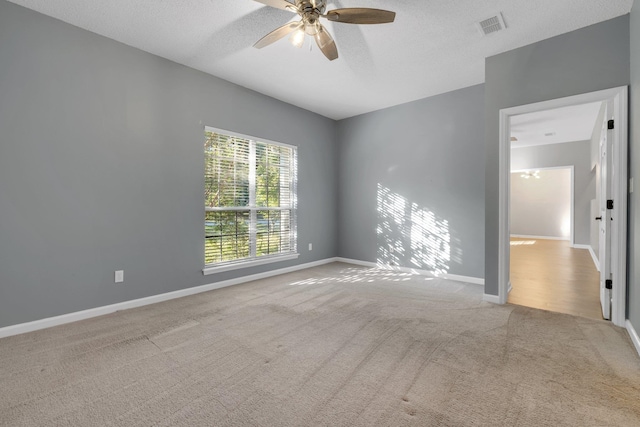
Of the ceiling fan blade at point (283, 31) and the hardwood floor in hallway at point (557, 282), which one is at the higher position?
the ceiling fan blade at point (283, 31)

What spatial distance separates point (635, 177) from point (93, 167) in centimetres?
482

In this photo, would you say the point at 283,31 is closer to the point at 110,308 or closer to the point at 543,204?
the point at 110,308

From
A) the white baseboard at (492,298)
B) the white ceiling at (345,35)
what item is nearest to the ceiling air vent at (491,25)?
the white ceiling at (345,35)

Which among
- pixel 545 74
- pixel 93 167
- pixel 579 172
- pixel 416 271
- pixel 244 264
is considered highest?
pixel 545 74

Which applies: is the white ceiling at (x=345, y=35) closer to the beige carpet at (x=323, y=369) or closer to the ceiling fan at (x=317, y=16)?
the ceiling fan at (x=317, y=16)

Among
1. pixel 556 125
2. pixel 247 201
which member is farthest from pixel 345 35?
pixel 556 125

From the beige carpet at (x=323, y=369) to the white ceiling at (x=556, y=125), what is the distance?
11.0ft

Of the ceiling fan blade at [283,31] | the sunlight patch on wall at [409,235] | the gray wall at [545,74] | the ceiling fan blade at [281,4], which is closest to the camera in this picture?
the ceiling fan blade at [281,4]

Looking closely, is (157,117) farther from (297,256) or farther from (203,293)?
(297,256)

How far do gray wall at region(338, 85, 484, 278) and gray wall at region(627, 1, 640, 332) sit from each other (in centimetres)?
162

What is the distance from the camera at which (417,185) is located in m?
4.66

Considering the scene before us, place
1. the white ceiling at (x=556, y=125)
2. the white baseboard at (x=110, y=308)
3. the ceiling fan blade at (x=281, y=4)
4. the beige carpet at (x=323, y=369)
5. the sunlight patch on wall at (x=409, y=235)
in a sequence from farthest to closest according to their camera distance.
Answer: the white ceiling at (x=556, y=125) < the sunlight patch on wall at (x=409, y=235) < the white baseboard at (x=110, y=308) < the ceiling fan blade at (x=281, y=4) < the beige carpet at (x=323, y=369)

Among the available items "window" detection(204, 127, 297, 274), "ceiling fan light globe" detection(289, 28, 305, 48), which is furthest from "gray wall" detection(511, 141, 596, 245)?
"ceiling fan light globe" detection(289, 28, 305, 48)

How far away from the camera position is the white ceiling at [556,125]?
16.0 ft
